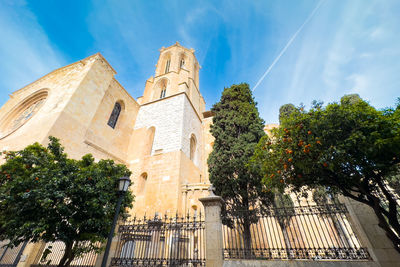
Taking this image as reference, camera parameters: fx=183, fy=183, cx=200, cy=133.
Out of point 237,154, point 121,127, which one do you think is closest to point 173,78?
point 121,127

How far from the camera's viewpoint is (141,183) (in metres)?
12.8

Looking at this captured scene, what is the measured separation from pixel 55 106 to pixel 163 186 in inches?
316

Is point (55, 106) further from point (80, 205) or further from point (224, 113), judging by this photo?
point (224, 113)

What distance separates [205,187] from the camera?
11492mm

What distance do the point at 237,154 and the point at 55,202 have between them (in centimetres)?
660

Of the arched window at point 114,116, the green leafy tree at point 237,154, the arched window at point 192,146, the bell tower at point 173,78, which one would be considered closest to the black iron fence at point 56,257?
the green leafy tree at point 237,154

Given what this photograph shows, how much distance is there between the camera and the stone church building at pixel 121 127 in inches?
420

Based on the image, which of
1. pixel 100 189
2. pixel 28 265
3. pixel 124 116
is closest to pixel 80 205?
pixel 100 189

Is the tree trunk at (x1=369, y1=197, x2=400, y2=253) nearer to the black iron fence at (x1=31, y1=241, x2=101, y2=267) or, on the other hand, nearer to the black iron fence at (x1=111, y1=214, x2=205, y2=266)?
the black iron fence at (x1=111, y1=214, x2=205, y2=266)

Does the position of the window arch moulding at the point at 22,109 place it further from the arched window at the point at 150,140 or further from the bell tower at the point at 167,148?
the arched window at the point at 150,140

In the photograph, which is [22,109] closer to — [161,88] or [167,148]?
[161,88]

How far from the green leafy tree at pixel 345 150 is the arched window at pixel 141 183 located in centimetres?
998

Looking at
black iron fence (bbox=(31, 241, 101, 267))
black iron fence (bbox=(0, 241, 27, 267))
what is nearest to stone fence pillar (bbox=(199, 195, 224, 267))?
black iron fence (bbox=(31, 241, 101, 267))

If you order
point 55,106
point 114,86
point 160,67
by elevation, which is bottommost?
point 55,106
